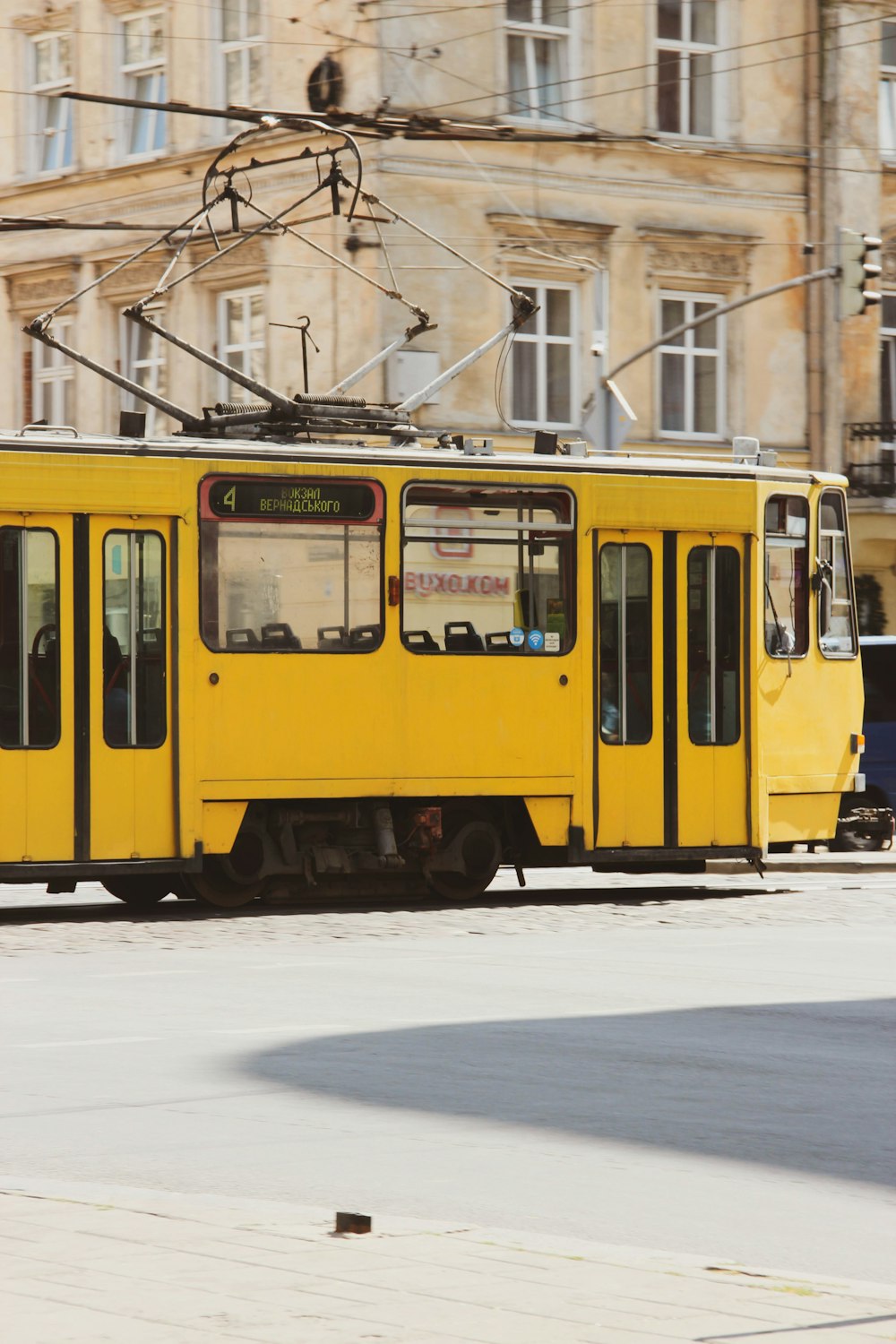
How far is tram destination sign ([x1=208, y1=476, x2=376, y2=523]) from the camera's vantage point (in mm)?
15867

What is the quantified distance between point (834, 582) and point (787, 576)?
54 cm

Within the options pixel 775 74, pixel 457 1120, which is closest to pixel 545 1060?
pixel 457 1120

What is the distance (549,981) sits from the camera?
12.0m

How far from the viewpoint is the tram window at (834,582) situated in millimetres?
18312

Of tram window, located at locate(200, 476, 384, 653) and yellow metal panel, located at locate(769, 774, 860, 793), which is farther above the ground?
tram window, located at locate(200, 476, 384, 653)

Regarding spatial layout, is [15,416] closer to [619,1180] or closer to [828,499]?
[828,499]

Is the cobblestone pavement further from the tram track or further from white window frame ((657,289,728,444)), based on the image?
white window frame ((657,289,728,444))

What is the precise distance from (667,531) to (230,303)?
17.5 meters

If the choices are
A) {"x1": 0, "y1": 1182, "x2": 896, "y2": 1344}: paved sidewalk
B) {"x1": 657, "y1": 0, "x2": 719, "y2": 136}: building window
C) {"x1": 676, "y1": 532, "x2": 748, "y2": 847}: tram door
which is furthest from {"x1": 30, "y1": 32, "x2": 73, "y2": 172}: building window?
{"x1": 0, "y1": 1182, "x2": 896, "y2": 1344}: paved sidewalk

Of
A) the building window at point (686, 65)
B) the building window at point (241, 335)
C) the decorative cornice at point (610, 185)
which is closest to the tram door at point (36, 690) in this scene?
the decorative cornice at point (610, 185)

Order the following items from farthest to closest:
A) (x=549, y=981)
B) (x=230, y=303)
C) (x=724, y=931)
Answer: (x=230, y=303) < (x=724, y=931) < (x=549, y=981)

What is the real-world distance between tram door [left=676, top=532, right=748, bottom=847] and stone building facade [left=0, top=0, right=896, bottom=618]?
13.5m

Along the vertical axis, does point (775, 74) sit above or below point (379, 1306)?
above

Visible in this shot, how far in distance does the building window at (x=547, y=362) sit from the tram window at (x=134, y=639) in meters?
17.8
